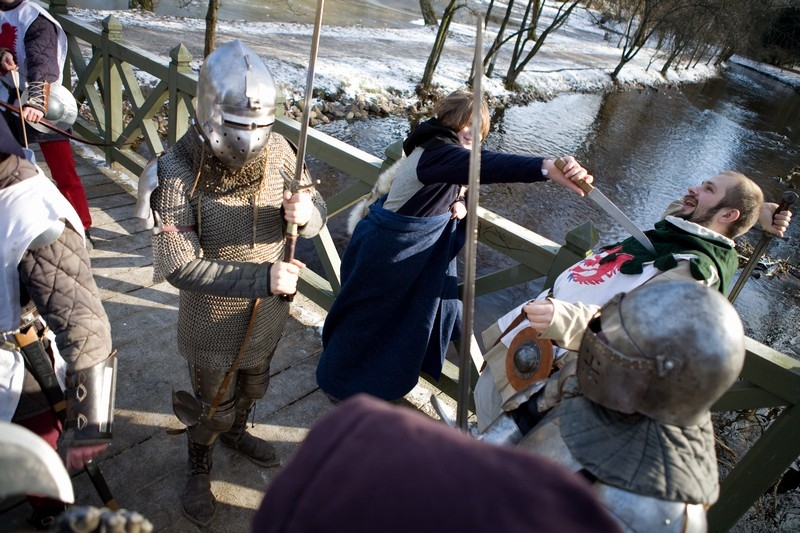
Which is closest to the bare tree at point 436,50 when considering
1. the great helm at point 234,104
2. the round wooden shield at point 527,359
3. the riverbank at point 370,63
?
the riverbank at point 370,63

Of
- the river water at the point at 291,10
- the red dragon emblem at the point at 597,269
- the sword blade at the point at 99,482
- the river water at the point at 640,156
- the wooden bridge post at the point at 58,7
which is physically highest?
the red dragon emblem at the point at 597,269

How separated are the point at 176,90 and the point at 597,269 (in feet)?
12.2

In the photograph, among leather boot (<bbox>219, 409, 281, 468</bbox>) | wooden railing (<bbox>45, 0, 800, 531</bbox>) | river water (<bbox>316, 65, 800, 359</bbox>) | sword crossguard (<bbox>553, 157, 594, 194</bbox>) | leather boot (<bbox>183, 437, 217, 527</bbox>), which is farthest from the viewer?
river water (<bbox>316, 65, 800, 359</bbox>)

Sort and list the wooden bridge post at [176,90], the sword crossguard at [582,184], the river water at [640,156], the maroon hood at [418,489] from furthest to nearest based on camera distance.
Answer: the river water at [640,156] → the wooden bridge post at [176,90] → the sword crossguard at [582,184] → the maroon hood at [418,489]

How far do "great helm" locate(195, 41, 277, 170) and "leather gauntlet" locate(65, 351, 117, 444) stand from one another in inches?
31.5

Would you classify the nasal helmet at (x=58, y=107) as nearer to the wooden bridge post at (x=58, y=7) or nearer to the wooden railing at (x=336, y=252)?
the wooden railing at (x=336, y=252)

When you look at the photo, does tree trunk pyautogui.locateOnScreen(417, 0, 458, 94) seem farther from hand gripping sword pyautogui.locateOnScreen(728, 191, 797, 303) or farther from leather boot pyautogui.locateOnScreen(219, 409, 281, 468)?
leather boot pyautogui.locateOnScreen(219, 409, 281, 468)

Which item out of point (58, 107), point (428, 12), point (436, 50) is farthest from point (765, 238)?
point (428, 12)

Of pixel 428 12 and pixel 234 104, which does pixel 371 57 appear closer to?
pixel 428 12

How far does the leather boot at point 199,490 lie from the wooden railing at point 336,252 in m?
1.38

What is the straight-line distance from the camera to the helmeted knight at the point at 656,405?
111 cm

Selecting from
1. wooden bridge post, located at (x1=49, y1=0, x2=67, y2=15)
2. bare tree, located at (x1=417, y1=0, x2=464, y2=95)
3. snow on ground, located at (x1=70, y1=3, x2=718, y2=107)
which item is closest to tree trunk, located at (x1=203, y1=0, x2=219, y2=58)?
wooden bridge post, located at (x1=49, y1=0, x2=67, y2=15)

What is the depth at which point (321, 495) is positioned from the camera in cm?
59

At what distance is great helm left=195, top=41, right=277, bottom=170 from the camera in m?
1.68
